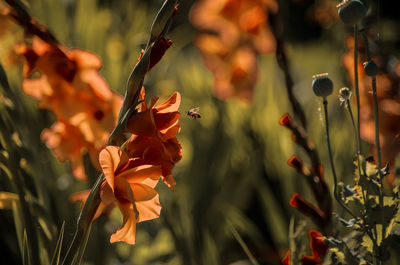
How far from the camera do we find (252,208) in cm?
105

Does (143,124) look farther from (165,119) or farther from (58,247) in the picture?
(58,247)

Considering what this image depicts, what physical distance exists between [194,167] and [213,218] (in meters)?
0.13

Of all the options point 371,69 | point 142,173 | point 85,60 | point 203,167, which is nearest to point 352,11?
point 371,69

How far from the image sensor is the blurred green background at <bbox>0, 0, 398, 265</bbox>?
63cm

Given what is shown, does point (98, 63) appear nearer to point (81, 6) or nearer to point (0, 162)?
point (0, 162)

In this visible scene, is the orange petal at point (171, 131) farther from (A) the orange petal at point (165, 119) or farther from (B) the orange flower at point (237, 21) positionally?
(B) the orange flower at point (237, 21)

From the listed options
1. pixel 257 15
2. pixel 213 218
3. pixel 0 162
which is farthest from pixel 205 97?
pixel 0 162

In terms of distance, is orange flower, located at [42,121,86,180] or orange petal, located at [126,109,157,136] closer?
orange petal, located at [126,109,157,136]

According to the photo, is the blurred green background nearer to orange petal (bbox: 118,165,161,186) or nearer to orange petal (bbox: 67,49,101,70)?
orange petal (bbox: 67,49,101,70)

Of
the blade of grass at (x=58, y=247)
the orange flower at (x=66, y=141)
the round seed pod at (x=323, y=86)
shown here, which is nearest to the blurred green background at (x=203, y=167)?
the orange flower at (x=66, y=141)

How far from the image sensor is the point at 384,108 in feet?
1.32

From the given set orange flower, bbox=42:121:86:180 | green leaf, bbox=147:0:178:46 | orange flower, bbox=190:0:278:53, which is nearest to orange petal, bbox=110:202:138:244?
green leaf, bbox=147:0:178:46

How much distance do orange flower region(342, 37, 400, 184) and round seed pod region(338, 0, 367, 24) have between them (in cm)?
9

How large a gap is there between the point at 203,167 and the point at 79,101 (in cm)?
42
